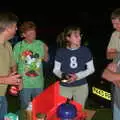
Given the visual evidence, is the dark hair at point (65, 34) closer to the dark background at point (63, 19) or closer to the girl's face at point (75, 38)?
the girl's face at point (75, 38)

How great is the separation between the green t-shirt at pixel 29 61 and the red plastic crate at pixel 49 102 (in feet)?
3.04

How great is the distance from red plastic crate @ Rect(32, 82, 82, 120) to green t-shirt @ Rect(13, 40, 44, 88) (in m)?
0.93

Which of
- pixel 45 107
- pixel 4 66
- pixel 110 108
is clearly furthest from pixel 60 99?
pixel 110 108

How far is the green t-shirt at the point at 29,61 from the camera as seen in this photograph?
4.78m

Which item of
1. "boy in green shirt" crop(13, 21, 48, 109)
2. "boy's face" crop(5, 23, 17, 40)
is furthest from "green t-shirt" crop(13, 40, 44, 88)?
"boy's face" crop(5, 23, 17, 40)

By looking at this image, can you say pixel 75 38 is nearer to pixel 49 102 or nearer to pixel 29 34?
pixel 29 34

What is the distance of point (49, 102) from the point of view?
3826 millimetres

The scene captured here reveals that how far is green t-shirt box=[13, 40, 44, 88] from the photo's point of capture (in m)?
4.78

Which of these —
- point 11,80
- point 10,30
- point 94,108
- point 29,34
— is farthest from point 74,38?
point 94,108

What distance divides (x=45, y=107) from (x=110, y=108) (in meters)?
1.95

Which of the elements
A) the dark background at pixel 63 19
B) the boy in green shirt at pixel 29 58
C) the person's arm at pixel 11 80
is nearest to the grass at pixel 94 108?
the boy in green shirt at pixel 29 58

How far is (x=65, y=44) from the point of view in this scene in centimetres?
463

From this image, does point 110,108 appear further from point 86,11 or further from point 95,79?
point 86,11

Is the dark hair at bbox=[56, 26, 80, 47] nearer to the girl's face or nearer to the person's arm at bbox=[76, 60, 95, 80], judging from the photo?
the girl's face
